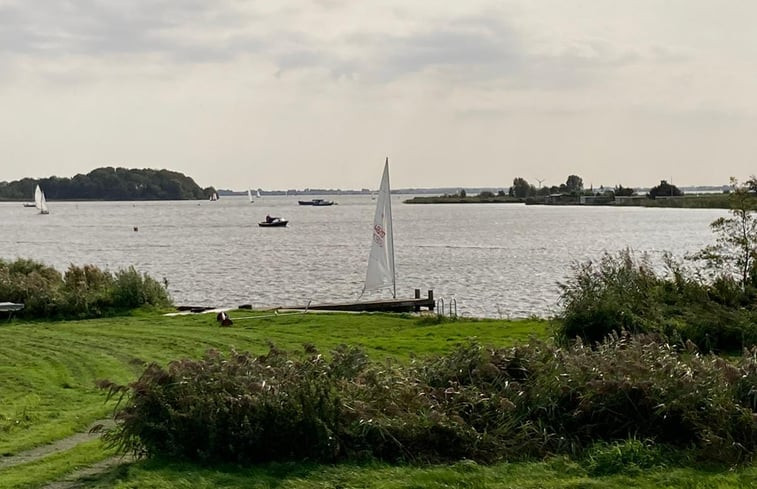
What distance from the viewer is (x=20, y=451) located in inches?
399

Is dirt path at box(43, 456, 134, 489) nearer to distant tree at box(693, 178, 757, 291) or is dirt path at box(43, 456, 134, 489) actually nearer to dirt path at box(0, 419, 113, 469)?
dirt path at box(0, 419, 113, 469)

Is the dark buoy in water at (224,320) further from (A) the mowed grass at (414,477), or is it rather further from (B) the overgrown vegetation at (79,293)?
(A) the mowed grass at (414,477)

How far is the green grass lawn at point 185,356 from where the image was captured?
8383mm

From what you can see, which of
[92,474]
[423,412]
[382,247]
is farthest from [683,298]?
[92,474]

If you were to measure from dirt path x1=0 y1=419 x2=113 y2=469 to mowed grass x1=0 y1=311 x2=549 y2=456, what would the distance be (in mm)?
162

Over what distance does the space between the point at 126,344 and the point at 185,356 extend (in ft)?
8.33

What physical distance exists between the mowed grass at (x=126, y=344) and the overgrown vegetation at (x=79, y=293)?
75.9 inches

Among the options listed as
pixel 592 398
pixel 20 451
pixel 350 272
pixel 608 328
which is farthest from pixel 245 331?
pixel 350 272

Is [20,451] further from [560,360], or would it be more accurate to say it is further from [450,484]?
[560,360]

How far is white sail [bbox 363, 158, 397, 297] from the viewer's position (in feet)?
105

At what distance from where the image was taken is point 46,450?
10.2 meters

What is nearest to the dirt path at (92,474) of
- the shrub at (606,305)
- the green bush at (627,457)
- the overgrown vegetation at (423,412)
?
the overgrown vegetation at (423,412)

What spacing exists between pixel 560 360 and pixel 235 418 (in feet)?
13.0

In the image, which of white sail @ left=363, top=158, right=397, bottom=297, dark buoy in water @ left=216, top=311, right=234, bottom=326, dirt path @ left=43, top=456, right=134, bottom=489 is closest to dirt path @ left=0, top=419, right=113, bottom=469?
dirt path @ left=43, top=456, right=134, bottom=489
